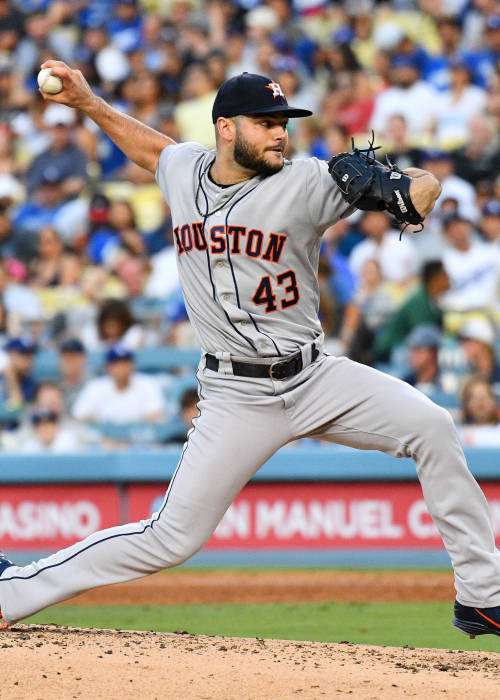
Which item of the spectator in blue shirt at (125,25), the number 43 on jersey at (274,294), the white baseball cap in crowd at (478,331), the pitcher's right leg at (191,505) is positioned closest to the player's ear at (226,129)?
the number 43 on jersey at (274,294)

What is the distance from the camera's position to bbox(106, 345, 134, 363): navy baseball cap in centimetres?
800

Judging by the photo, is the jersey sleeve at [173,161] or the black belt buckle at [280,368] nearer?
the black belt buckle at [280,368]

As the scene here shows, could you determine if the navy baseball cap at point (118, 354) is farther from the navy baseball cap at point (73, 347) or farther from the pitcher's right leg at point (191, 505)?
the pitcher's right leg at point (191, 505)

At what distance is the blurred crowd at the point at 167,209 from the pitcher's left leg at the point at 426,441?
8.74 feet

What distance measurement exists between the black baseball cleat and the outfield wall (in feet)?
10.2

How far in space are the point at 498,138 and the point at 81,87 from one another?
6077 millimetres

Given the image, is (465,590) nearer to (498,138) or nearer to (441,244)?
(441,244)

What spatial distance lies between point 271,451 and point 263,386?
222 mm

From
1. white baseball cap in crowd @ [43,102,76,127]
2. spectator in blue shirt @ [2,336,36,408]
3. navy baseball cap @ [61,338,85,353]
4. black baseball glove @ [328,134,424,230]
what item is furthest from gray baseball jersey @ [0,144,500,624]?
white baseball cap in crowd @ [43,102,76,127]

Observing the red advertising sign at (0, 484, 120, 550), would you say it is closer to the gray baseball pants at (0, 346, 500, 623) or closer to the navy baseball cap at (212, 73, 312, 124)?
the gray baseball pants at (0, 346, 500, 623)

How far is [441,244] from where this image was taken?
8.76 meters

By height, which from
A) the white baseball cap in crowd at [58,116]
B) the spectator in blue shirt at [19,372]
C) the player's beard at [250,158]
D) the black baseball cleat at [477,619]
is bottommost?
the black baseball cleat at [477,619]

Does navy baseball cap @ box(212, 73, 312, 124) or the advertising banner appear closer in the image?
navy baseball cap @ box(212, 73, 312, 124)

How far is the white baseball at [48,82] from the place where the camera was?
4043 millimetres
